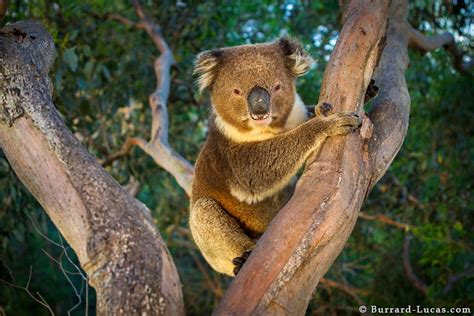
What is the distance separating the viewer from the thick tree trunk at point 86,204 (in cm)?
155

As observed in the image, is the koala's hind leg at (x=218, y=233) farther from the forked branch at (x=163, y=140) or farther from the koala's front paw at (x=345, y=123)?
the koala's front paw at (x=345, y=123)

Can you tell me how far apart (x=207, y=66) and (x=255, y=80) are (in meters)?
0.39

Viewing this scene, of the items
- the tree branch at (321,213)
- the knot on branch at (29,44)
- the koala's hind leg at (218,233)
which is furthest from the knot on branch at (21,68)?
the koala's hind leg at (218,233)

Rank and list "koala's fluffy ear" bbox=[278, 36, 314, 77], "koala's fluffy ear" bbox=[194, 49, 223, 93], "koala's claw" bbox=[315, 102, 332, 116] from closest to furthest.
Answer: "koala's claw" bbox=[315, 102, 332, 116] → "koala's fluffy ear" bbox=[278, 36, 314, 77] → "koala's fluffy ear" bbox=[194, 49, 223, 93]

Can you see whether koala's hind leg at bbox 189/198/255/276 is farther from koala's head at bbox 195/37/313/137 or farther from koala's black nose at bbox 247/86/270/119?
koala's black nose at bbox 247/86/270/119

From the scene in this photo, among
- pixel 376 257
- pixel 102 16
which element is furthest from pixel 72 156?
pixel 376 257

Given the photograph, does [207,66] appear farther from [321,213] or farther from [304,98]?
[304,98]

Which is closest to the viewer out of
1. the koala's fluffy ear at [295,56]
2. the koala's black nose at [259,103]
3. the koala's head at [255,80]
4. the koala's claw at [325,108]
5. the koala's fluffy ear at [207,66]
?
the koala's claw at [325,108]

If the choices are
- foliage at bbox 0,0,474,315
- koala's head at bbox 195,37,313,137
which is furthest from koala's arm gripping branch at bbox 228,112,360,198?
foliage at bbox 0,0,474,315

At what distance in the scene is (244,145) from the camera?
3186 mm

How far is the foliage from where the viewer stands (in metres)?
4.75

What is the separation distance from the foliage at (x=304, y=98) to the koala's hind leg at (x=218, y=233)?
5.81 feet

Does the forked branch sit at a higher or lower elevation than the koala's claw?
lower

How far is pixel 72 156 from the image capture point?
1.74 meters
